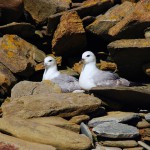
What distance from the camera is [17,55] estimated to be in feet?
40.8

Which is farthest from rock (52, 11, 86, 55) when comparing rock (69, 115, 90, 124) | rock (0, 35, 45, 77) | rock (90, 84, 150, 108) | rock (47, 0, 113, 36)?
rock (69, 115, 90, 124)

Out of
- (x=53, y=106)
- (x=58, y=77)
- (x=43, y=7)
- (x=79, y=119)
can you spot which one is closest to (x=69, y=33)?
(x=58, y=77)

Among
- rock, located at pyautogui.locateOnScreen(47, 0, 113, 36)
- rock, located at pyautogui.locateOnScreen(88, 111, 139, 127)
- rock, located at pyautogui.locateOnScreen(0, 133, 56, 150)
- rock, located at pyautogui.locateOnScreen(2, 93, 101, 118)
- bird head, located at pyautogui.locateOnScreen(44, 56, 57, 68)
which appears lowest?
rock, located at pyautogui.locateOnScreen(88, 111, 139, 127)

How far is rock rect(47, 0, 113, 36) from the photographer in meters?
12.7

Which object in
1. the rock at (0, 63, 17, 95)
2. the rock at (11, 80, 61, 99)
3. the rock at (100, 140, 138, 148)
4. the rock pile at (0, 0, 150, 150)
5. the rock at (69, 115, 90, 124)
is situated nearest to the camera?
A: the rock pile at (0, 0, 150, 150)

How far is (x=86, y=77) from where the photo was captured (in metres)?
11.6

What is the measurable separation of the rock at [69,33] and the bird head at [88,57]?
427 millimetres

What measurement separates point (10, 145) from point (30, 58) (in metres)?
5.04

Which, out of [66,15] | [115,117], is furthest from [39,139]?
[66,15]

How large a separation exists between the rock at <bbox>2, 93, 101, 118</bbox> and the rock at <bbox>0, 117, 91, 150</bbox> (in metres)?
0.67

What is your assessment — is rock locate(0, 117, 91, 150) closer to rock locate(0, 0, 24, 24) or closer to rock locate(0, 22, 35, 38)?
rock locate(0, 22, 35, 38)

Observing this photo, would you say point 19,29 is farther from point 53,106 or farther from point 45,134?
point 45,134

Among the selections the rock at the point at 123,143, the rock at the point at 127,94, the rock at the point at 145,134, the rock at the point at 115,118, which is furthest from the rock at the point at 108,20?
the rock at the point at 123,143

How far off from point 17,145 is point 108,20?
17.3ft
